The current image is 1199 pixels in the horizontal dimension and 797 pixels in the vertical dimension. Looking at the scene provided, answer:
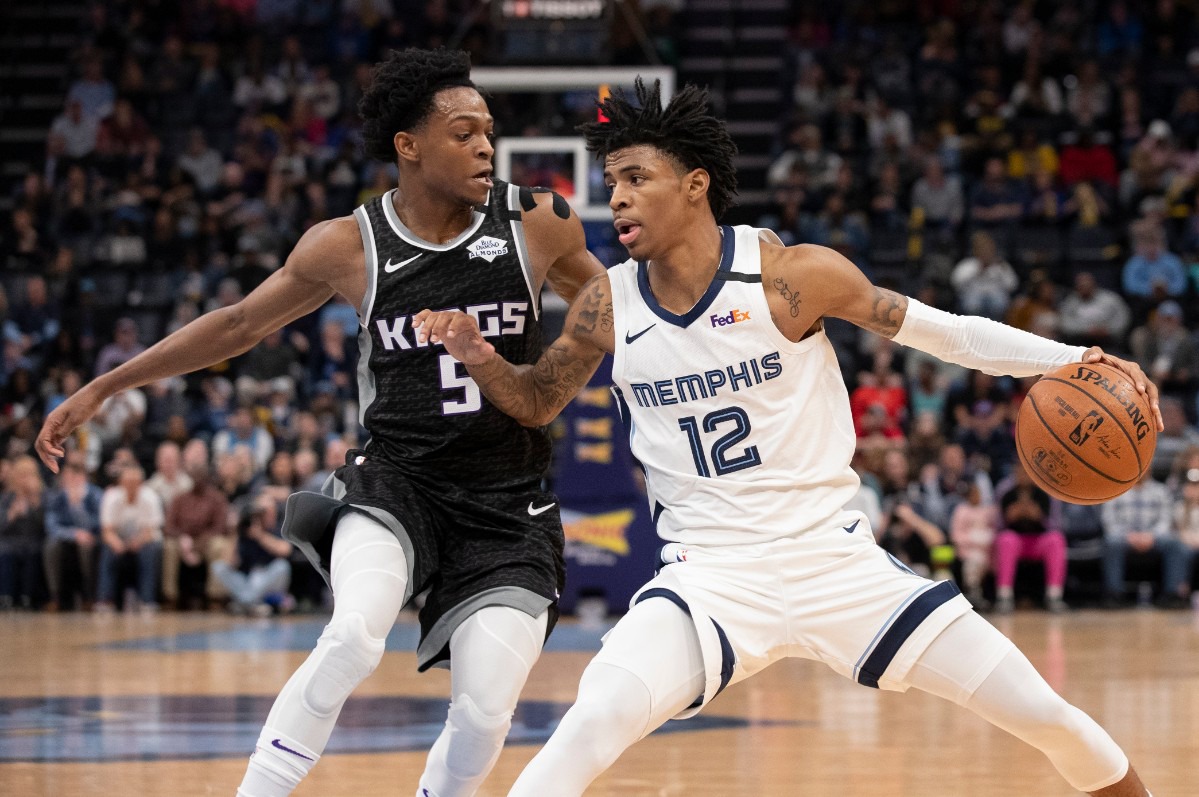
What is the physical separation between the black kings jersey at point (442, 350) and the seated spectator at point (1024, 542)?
9.25 m

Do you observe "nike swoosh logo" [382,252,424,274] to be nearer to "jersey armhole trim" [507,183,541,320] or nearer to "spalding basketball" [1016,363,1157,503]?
"jersey armhole trim" [507,183,541,320]

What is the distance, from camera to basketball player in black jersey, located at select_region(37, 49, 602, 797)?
4.52 m

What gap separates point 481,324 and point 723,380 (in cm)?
82

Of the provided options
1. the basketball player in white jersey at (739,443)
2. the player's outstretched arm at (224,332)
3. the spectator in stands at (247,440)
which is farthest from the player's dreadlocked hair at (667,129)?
the spectator in stands at (247,440)

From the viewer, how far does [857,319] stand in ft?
14.6

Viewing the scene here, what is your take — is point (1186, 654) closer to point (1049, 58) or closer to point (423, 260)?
point (423, 260)

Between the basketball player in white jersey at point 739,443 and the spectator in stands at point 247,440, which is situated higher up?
the basketball player in white jersey at point 739,443

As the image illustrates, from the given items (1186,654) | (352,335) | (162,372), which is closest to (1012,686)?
(162,372)

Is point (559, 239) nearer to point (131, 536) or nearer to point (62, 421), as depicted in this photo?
point (62, 421)

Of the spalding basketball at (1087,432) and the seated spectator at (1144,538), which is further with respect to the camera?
the seated spectator at (1144,538)

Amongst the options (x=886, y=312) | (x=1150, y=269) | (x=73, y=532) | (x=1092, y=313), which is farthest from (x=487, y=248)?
(x=1150, y=269)

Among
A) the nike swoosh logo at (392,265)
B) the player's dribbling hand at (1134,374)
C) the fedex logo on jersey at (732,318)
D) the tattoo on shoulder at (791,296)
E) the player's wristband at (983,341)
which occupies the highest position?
the nike swoosh logo at (392,265)

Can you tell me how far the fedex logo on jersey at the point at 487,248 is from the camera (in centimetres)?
480

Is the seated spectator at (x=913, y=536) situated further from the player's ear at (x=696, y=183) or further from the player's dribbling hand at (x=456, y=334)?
the player's dribbling hand at (x=456, y=334)
